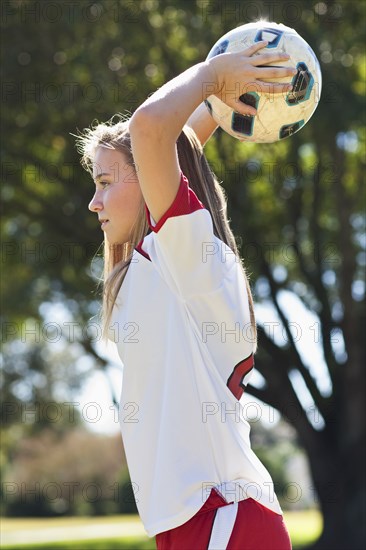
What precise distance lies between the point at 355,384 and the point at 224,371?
511 inches

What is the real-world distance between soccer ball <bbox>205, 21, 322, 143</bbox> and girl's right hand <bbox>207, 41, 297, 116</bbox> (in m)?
0.14

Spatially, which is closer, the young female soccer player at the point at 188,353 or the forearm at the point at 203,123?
the young female soccer player at the point at 188,353

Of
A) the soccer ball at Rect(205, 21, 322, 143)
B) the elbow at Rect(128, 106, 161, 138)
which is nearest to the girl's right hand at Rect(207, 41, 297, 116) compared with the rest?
the soccer ball at Rect(205, 21, 322, 143)

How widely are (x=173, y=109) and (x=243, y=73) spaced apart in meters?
0.27

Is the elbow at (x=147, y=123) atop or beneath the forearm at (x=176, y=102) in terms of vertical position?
beneath

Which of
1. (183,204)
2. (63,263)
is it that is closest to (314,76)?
(183,204)

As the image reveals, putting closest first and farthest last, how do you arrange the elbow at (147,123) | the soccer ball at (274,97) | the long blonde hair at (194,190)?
the elbow at (147,123)
the long blonde hair at (194,190)
the soccer ball at (274,97)

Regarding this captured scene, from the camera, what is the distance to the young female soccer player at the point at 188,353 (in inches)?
90.0

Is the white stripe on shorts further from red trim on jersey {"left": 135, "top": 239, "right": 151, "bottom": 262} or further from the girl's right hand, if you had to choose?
the girl's right hand

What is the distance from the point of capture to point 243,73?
94.8 inches

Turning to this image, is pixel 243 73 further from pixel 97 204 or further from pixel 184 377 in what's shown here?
Answer: pixel 184 377

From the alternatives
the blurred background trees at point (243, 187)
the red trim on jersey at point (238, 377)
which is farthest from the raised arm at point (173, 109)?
the blurred background trees at point (243, 187)

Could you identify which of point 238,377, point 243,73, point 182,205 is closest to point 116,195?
point 182,205

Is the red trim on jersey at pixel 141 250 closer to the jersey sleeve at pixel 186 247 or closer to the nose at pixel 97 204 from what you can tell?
the jersey sleeve at pixel 186 247
